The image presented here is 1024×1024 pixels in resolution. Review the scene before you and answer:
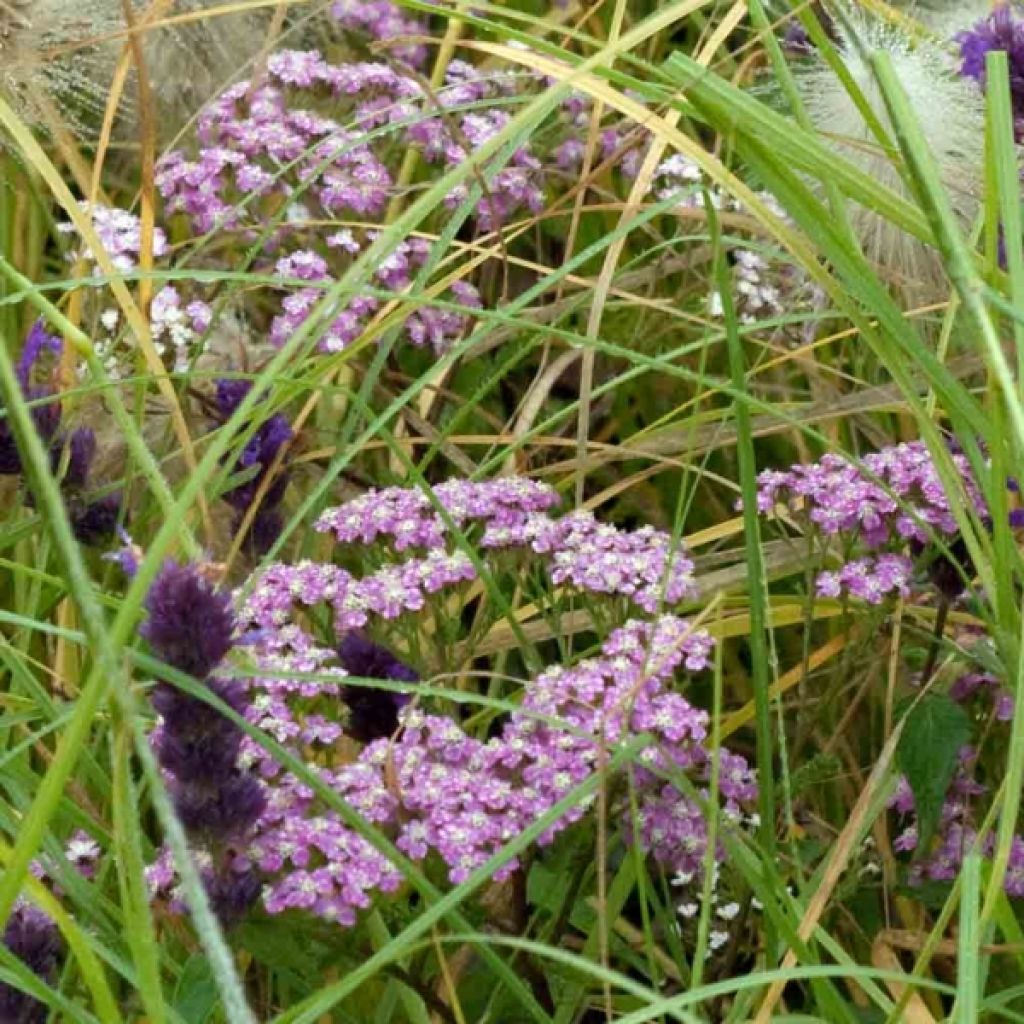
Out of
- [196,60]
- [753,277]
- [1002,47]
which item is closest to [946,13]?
[753,277]

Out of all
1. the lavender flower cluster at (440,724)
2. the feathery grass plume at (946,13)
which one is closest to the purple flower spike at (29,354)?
the lavender flower cluster at (440,724)

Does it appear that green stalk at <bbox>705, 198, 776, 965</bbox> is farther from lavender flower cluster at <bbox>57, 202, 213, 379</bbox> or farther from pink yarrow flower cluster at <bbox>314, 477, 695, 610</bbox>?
lavender flower cluster at <bbox>57, 202, 213, 379</bbox>

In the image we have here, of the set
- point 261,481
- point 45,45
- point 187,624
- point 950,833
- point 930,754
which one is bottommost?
point 950,833

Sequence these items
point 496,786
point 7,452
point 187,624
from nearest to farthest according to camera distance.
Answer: point 187,624 → point 496,786 → point 7,452

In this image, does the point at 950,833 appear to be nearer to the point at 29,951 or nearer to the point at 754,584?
the point at 754,584

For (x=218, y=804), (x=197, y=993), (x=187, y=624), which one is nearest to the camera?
(x=187, y=624)

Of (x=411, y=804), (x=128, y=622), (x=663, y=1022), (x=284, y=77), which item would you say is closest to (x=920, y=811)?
(x=663, y=1022)

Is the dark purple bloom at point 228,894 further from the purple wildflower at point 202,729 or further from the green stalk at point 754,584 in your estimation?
the green stalk at point 754,584

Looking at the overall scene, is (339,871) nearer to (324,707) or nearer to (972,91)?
(324,707)

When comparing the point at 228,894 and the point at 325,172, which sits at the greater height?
the point at 325,172
